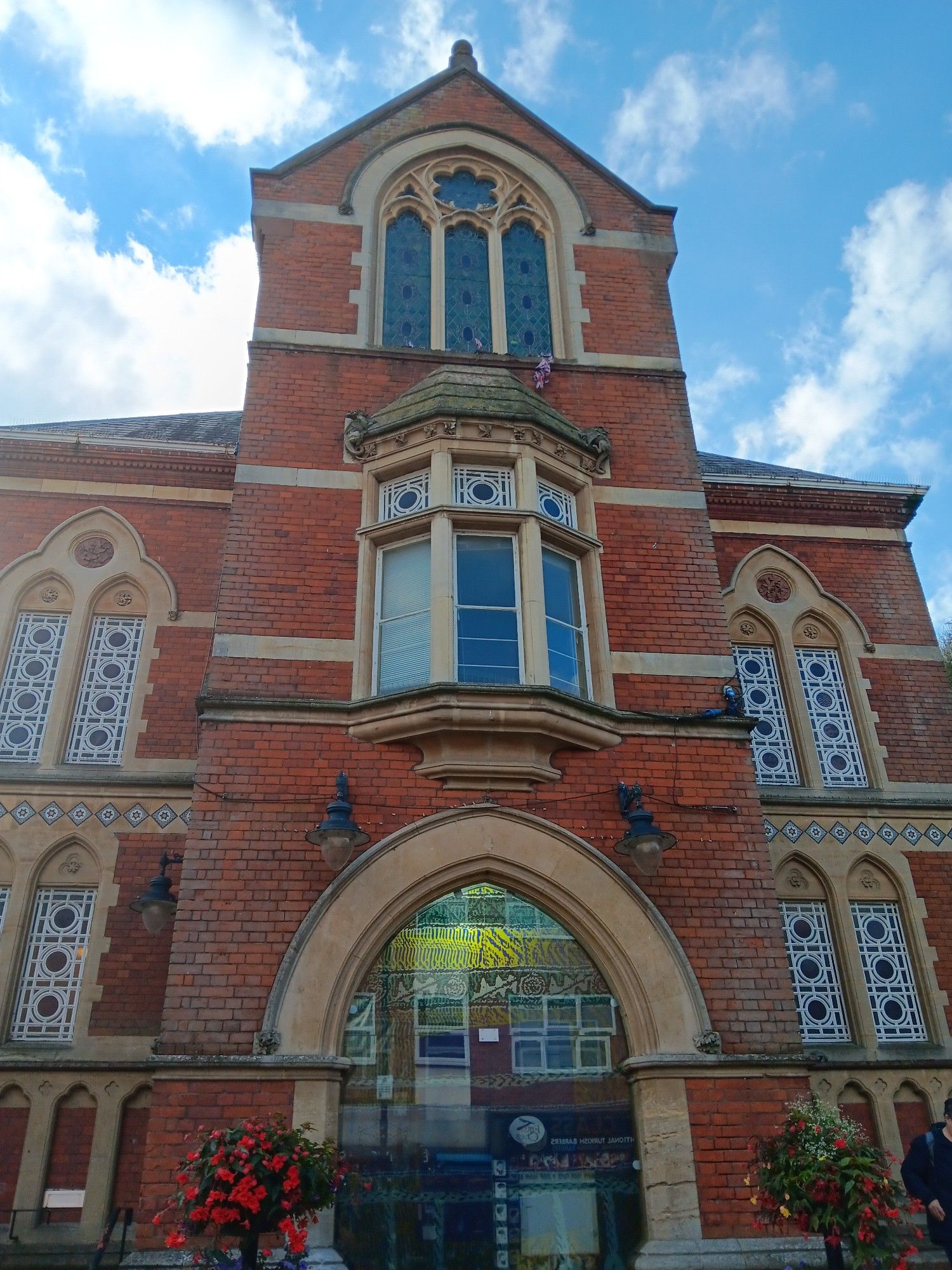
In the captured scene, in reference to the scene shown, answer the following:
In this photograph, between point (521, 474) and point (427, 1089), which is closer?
point (427, 1089)

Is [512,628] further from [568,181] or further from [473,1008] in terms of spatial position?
[568,181]

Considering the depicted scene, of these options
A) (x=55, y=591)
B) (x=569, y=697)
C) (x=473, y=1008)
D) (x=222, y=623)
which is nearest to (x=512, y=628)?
(x=569, y=697)

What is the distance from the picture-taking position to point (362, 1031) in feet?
24.5

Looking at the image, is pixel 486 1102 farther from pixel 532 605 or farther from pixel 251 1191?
pixel 532 605

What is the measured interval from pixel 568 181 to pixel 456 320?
2523mm

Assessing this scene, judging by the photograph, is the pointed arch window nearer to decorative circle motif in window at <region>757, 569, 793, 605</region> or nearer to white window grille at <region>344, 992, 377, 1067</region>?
decorative circle motif in window at <region>757, 569, 793, 605</region>

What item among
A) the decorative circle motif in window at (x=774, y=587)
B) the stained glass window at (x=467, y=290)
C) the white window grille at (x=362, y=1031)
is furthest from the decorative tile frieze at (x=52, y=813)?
the decorative circle motif in window at (x=774, y=587)

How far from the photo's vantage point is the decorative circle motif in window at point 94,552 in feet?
37.8

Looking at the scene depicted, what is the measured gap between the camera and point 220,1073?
270 inches

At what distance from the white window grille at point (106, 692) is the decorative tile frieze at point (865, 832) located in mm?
7063

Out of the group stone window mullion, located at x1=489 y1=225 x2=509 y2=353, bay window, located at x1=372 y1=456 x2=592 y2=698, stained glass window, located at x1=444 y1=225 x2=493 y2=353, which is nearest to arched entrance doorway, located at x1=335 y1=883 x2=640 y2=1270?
bay window, located at x1=372 y1=456 x2=592 y2=698

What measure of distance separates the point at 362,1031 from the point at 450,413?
5.51 meters

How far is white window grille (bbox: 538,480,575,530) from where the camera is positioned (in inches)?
376

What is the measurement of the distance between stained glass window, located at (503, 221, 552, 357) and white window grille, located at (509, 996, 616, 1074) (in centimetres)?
673
